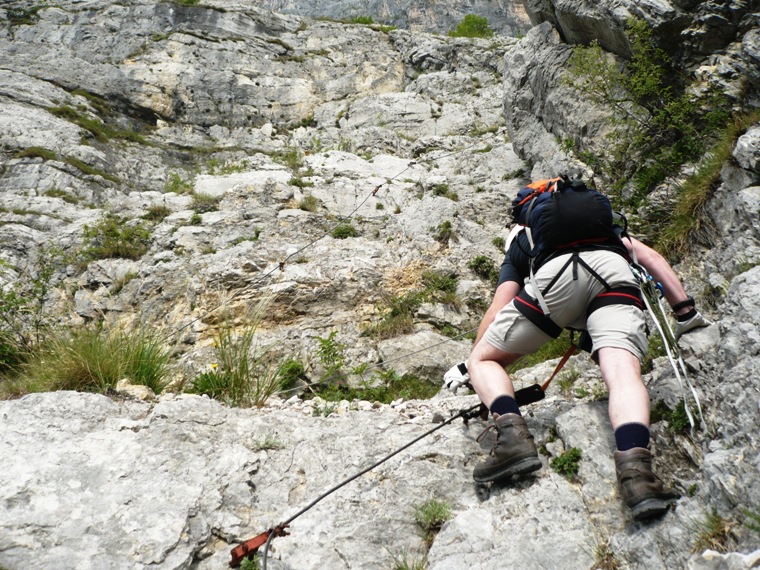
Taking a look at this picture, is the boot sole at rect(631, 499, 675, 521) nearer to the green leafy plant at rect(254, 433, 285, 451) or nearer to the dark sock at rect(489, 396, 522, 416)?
the dark sock at rect(489, 396, 522, 416)

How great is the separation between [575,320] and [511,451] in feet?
2.97

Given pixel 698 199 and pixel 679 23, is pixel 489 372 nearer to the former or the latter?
pixel 698 199

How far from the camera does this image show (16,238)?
10344 millimetres

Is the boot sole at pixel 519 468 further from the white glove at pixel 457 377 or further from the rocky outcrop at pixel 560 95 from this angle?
the rocky outcrop at pixel 560 95

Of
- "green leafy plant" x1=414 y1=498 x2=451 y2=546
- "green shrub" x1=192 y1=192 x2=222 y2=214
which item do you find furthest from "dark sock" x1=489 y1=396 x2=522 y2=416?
"green shrub" x1=192 y1=192 x2=222 y2=214

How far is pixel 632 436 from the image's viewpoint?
2.04 m

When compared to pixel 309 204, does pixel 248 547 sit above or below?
above

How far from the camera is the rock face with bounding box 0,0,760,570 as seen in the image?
7.14 ft

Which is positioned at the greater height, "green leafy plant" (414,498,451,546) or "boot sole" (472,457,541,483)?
"boot sole" (472,457,541,483)

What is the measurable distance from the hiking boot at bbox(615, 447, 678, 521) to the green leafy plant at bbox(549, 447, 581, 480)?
33 centimetres

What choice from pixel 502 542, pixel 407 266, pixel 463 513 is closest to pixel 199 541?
pixel 463 513

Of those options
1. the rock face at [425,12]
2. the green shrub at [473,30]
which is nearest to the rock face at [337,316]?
the green shrub at [473,30]

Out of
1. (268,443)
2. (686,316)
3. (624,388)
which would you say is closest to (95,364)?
(268,443)

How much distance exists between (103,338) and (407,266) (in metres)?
5.21
